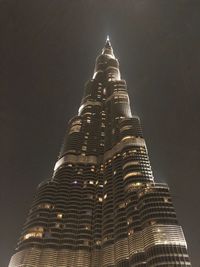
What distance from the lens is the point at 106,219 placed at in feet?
452

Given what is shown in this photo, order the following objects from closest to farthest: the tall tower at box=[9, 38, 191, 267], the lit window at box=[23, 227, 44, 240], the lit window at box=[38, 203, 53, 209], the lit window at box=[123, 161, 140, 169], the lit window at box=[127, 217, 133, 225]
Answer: the tall tower at box=[9, 38, 191, 267] → the lit window at box=[127, 217, 133, 225] → the lit window at box=[23, 227, 44, 240] → the lit window at box=[38, 203, 53, 209] → the lit window at box=[123, 161, 140, 169]

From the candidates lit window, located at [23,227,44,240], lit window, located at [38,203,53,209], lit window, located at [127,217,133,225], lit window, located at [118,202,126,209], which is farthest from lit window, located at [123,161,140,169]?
lit window, located at [23,227,44,240]

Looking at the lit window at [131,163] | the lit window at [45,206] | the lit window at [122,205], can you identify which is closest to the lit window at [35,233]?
the lit window at [45,206]

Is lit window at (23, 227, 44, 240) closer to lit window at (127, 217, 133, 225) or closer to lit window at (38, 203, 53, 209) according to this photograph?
lit window at (38, 203, 53, 209)

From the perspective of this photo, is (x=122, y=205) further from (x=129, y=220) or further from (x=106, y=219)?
(x=129, y=220)

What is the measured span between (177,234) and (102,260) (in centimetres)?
3291

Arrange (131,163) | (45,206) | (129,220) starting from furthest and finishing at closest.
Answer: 1. (131,163)
2. (45,206)
3. (129,220)

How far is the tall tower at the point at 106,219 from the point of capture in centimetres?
11125

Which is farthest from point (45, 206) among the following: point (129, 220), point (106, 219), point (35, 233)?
point (129, 220)

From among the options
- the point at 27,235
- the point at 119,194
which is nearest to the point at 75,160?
the point at 119,194

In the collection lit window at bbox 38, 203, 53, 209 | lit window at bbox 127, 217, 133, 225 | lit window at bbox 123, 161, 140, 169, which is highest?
lit window at bbox 123, 161, 140, 169

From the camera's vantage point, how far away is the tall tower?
11125 cm

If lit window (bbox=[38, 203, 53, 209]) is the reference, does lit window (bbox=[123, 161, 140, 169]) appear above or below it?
above

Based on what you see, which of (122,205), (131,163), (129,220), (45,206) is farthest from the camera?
(131,163)
